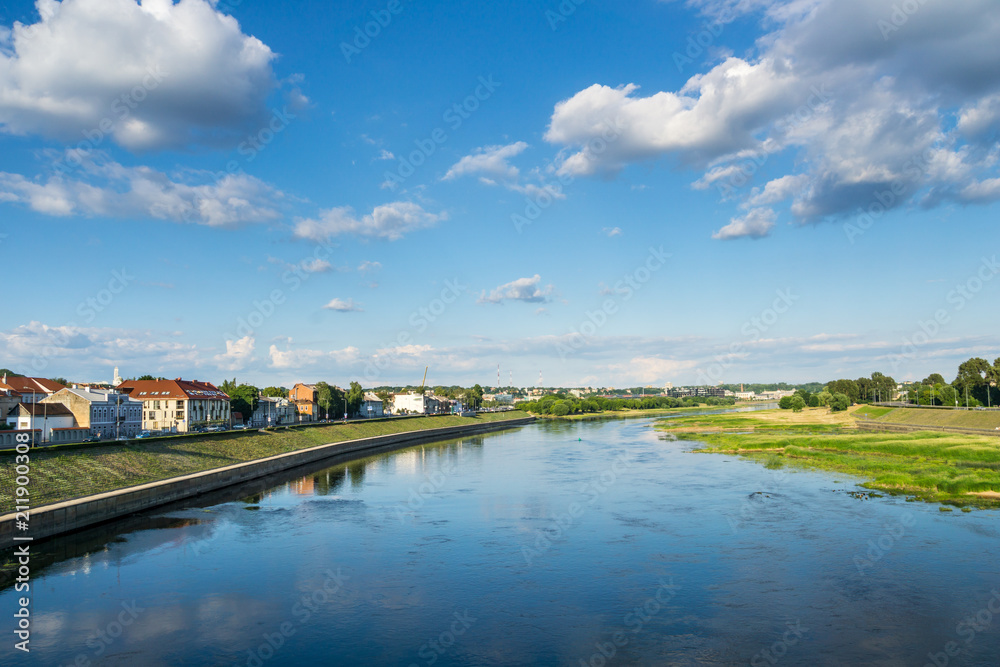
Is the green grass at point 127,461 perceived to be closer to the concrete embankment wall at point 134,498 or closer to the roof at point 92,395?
the concrete embankment wall at point 134,498

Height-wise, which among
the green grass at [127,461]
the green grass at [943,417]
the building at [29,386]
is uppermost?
the building at [29,386]

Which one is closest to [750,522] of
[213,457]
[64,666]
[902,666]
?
[902,666]

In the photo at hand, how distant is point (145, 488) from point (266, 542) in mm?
12458

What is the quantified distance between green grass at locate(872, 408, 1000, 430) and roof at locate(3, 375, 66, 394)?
120m

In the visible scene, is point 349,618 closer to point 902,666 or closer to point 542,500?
point 902,666

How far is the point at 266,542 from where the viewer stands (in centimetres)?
3172

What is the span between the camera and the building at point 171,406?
9444 cm

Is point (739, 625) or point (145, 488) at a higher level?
point (145, 488)

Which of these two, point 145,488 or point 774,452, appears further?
point 774,452

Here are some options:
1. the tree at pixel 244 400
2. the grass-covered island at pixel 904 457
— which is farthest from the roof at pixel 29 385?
the grass-covered island at pixel 904 457

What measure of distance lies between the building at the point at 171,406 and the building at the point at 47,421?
762 inches

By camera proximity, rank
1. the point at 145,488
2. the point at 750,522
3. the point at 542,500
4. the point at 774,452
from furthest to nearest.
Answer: the point at 774,452 → the point at 542,500 → the point at 145,488 → the point at 750,522

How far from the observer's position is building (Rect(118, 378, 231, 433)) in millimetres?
94438

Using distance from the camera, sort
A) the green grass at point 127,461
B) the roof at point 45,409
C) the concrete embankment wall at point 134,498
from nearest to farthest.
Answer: the concrete embankment wall at point 134,498
the green grass at point 127,461
the roof at point 45,409
